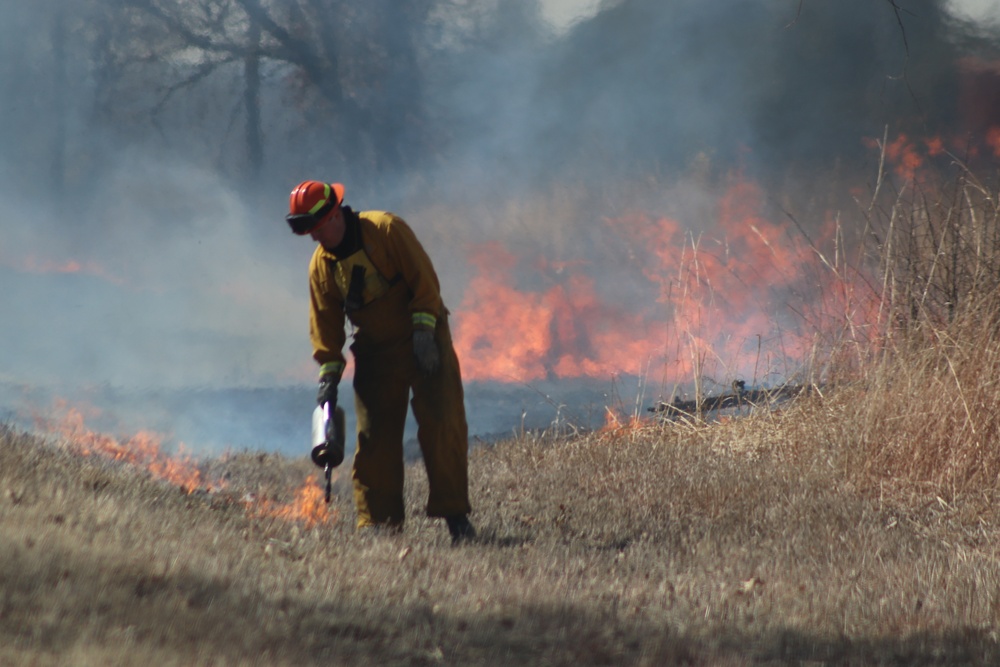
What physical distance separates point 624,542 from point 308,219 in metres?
2.54

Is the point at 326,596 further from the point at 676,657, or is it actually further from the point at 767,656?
the point at 767,656

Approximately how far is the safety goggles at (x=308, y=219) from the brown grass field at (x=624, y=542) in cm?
158

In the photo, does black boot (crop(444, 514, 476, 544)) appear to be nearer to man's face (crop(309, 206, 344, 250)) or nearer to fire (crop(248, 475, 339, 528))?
fire (crop(248, 475, 339, 528))

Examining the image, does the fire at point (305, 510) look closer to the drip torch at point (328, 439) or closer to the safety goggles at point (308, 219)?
the drip torch at point (328, 439)

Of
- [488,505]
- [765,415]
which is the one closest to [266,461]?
[488,505]

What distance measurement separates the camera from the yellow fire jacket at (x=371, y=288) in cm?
552

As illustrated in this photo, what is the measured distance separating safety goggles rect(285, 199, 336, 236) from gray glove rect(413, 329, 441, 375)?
78 cm

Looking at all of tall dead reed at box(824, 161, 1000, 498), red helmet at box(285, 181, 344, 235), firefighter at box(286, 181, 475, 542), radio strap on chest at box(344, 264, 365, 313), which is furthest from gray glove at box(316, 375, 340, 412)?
Answer: tall dead reed at box(824, 161, 1000, 498)

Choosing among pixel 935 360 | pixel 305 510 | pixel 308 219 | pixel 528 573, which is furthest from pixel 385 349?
pixel 935 360

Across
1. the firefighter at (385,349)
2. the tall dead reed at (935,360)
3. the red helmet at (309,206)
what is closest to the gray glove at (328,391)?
the firefighter at (385,349)

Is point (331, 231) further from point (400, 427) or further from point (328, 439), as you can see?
point (400, 427)

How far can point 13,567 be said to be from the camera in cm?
371

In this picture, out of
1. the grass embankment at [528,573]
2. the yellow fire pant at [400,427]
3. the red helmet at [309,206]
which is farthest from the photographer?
the yellow fire pant at [400,427]

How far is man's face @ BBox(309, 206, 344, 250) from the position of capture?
538 centimetres
